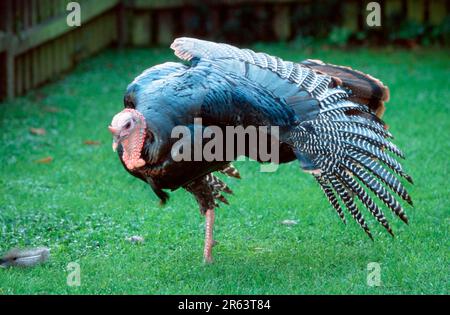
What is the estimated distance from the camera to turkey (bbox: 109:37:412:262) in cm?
514

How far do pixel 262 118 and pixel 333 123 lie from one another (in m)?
0.51

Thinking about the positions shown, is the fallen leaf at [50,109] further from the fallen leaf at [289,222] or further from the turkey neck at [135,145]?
the turkey neck at [135,145]

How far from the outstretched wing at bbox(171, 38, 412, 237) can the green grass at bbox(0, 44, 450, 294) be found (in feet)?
1.56

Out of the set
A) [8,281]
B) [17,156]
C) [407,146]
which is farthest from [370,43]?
[8,281]

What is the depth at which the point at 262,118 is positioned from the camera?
5.50m

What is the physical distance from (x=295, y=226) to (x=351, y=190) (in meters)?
1.01

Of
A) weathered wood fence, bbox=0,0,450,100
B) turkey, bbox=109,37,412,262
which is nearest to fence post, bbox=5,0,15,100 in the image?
weathered wood fence, bbox=0,0,450,100

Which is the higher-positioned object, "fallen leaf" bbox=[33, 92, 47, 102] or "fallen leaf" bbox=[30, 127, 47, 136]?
"fallen leaf" bbox=[30, 127, 47, 136]

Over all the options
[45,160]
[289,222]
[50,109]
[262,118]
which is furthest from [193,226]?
[50,109]

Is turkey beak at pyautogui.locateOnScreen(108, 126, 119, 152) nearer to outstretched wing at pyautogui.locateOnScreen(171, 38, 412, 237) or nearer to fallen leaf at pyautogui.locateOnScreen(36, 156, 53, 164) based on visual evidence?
outstretched wing at pyautogui.locateOnScreen(171, 38, 412, 237)

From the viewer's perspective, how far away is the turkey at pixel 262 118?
5141mm

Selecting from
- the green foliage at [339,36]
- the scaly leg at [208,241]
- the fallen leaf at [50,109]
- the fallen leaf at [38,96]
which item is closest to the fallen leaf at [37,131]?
the fallen leaf at [50,109]

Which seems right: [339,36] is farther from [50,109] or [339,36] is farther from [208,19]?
[50,109]
